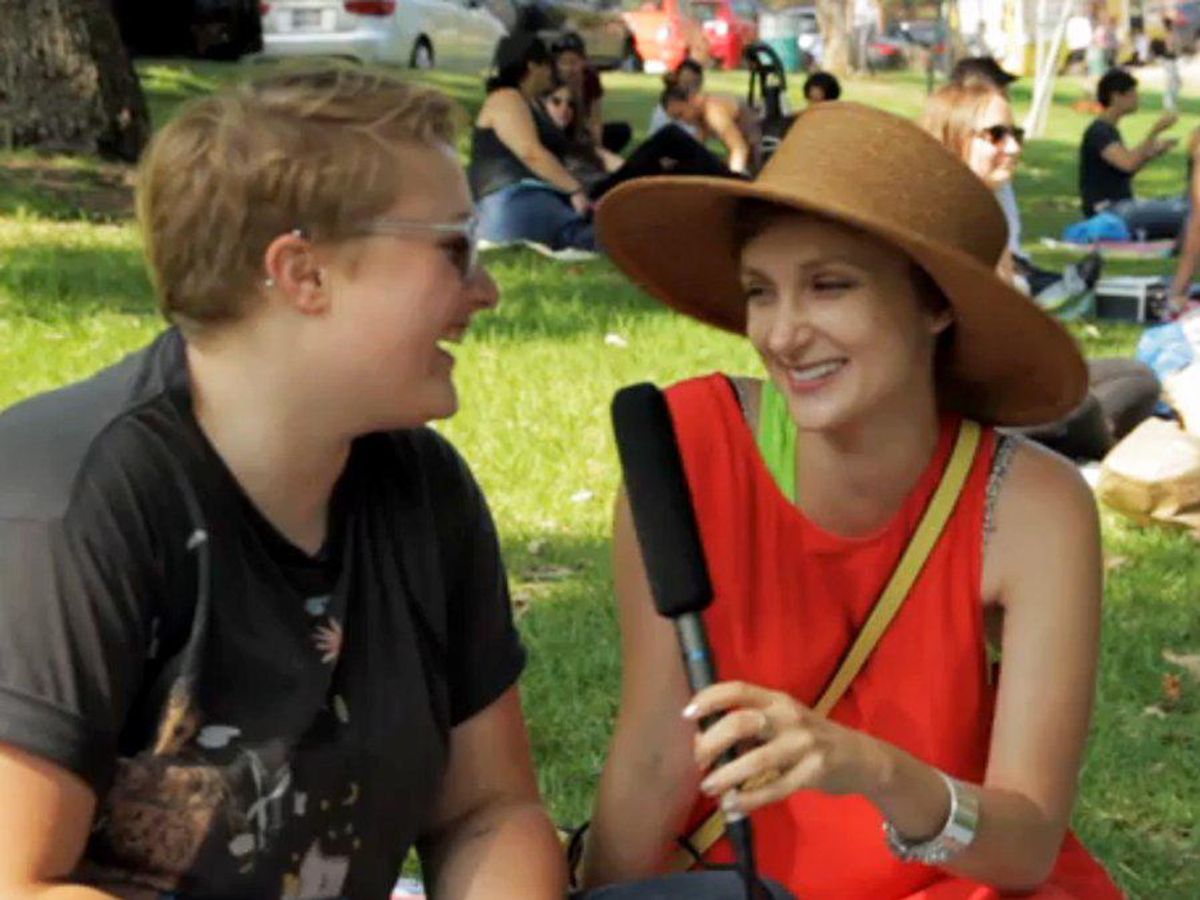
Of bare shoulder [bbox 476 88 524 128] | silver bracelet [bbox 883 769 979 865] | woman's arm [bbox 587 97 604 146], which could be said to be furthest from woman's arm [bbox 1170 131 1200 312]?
silver bracelet [bbox 883 769 979 865]

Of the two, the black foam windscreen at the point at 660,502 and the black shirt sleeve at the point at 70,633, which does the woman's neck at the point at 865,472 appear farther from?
the black shirt sleeve at the point at 70,633

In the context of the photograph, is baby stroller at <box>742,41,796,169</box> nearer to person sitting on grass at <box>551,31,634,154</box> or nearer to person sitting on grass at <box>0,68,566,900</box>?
person sitting on grass at <box>551,31,634,154</box>

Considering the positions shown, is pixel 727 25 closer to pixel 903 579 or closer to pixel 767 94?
pixel 767 94

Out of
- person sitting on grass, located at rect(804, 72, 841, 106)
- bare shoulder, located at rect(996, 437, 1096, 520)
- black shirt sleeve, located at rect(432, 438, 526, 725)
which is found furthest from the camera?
person sitting on grass, located at rect(804, 72, 841, 106)

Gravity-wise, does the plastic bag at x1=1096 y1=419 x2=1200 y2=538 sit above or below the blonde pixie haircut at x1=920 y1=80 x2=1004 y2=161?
below

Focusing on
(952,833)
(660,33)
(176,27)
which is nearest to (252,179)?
(952,833)

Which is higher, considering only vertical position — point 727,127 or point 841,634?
point 841,634

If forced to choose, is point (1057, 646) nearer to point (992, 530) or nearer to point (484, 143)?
point (992, 530)

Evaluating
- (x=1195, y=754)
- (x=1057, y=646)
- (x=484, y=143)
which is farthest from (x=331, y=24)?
(x=1057, y=646)

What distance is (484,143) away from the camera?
44.3ft

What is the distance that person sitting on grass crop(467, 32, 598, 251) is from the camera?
13.1m

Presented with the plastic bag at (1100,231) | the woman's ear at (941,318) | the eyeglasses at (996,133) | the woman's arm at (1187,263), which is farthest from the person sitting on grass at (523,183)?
the woman's ear at (941,318)

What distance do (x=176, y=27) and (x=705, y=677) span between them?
24.0 meters

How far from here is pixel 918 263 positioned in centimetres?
324
